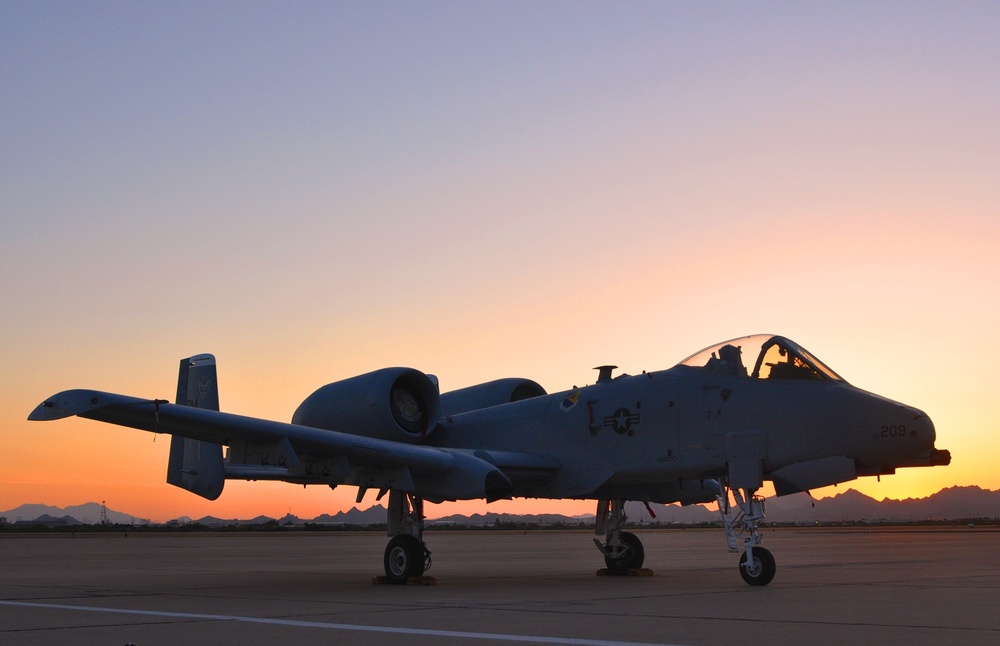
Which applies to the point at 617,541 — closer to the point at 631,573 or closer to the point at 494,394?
the point at 631,573

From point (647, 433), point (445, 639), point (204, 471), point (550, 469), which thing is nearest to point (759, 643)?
point (445, 639)

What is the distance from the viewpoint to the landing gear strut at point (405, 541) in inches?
587

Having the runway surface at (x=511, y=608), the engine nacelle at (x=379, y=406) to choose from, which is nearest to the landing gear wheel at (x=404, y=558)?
the runway surface at (x=511, y=608)

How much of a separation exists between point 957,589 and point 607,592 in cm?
442

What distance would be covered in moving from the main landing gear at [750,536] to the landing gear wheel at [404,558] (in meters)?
4.53

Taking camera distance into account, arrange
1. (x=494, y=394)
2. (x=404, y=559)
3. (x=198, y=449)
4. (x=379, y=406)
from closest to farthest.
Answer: (x=404, y=559), (x=198, y=449), (x=379, y=406), (x=494, y=394)

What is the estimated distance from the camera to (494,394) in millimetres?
19453

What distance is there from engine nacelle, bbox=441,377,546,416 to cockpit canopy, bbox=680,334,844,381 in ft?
17.7

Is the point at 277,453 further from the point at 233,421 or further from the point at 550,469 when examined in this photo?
the point at 550,469

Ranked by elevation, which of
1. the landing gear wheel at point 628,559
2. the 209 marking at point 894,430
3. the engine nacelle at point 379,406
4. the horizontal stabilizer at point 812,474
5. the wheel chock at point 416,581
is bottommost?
the wheel chock at point 416,581

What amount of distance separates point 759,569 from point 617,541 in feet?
13.5

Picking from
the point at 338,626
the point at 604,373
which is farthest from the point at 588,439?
the point at 338,626

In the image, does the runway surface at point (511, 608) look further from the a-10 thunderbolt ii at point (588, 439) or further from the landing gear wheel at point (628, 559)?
the a-10 thunderbolt ii at point (588, 439)

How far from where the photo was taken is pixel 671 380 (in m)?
15.0
